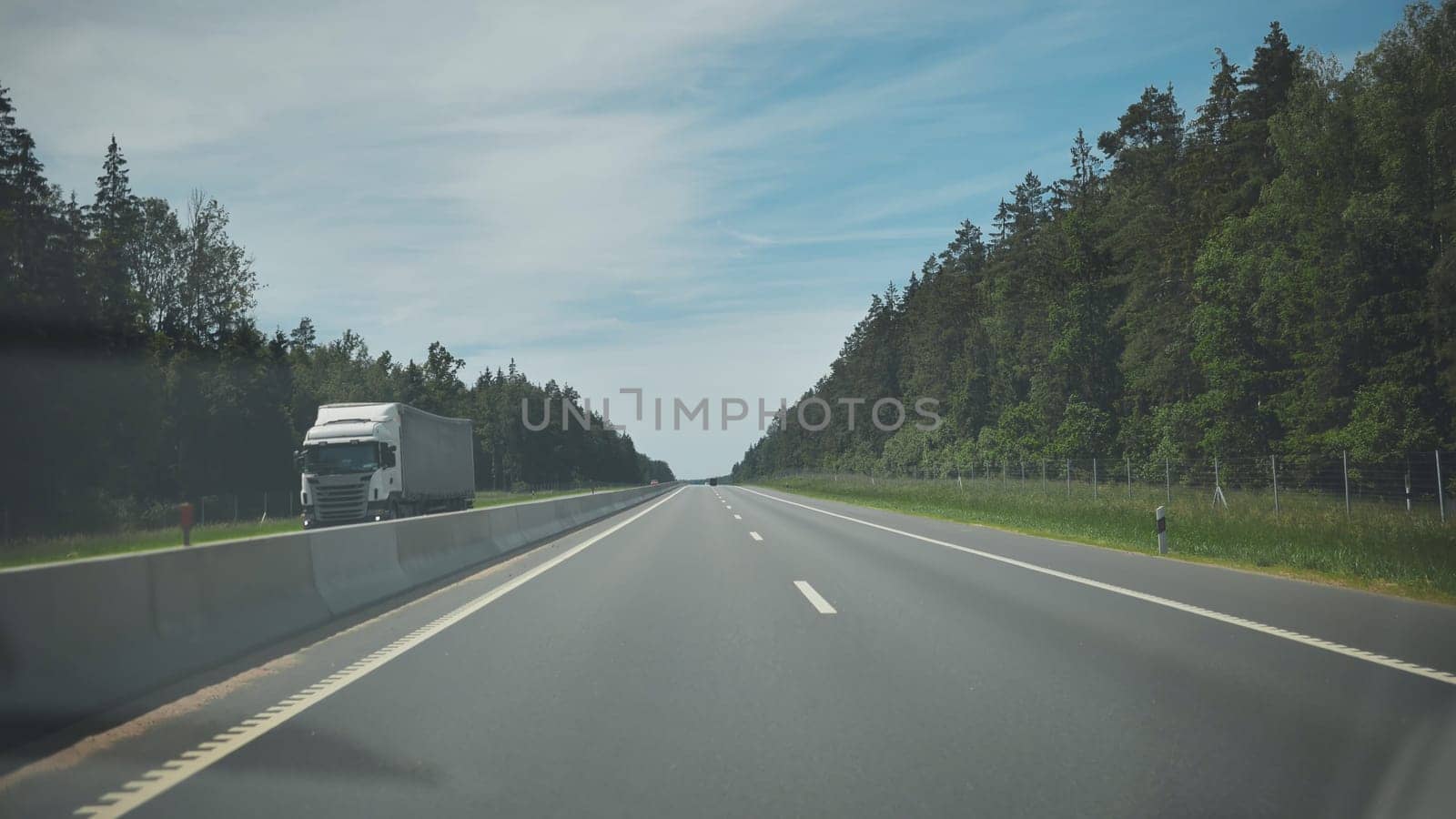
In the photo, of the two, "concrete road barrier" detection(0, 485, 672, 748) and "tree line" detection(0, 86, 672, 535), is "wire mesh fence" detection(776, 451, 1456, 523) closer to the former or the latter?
"concrete road barrier" detection(0, 485, 672, 748)

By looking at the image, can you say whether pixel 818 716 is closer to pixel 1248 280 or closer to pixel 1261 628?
pixel 1261 628

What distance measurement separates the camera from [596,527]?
27734mm

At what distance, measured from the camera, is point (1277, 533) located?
18641 millimetres

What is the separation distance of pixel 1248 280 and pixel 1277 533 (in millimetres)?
26375

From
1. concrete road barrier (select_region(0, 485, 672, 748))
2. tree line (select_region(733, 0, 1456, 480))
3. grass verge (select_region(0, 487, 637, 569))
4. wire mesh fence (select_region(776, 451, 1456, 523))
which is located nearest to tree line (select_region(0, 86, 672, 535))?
grass verge (select_region(0, 487, 637, 569))

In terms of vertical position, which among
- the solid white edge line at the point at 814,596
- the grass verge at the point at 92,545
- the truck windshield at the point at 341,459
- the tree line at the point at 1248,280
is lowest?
the grass verge at the point at 92,545

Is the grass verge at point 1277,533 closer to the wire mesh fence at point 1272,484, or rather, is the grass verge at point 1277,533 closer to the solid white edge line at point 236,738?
the wire mesh fence at point 1272,484

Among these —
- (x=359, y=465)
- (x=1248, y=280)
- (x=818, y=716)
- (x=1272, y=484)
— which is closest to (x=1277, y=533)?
(x=1272, y=484)

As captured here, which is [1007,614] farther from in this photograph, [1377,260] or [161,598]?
[1377,260]

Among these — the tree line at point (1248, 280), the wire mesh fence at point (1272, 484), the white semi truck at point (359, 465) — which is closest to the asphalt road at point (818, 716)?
the wire mesh fence at point (1272, 484)

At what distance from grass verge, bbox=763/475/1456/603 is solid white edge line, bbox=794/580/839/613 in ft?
21.5

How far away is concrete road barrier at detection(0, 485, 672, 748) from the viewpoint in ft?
17.1

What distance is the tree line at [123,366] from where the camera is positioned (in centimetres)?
3575

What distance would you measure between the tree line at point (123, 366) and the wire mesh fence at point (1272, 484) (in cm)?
3856
